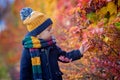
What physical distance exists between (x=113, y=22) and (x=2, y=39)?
19345 millimetres

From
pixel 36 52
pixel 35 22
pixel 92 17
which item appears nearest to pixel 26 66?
pixel 36 52

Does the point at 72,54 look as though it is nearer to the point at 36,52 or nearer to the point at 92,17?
the point at 36,52

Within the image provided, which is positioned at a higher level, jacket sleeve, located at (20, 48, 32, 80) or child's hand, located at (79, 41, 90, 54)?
child's hand, located at (79, 41, 90, 54)

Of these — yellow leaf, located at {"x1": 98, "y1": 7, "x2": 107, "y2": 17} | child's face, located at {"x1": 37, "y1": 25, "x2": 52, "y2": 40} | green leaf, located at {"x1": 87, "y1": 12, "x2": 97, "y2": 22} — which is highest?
yellow leaf, located at {"x1": 98, "y1": 7, "x2": 107, "y2": 17}

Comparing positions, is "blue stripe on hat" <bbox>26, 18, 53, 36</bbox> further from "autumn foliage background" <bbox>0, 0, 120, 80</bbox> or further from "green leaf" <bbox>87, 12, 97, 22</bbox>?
"green leaf" <bbox>87, 12, 97, 22</bbox>

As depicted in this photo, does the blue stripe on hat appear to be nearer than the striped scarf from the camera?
No

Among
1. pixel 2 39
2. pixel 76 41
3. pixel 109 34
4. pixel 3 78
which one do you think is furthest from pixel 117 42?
pixel 2 39

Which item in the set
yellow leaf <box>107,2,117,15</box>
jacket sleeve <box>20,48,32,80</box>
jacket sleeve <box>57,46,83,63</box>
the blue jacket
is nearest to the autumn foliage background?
yellow leaf <box>107,2,117,15</box>

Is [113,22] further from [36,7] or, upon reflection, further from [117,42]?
[36,7]

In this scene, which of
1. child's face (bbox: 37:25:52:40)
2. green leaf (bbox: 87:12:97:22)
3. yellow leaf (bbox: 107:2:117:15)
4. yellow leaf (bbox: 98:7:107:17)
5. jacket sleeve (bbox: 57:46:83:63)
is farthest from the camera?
green leaf (bbox: 87:12:97:22)

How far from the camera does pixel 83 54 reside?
22.9 ft

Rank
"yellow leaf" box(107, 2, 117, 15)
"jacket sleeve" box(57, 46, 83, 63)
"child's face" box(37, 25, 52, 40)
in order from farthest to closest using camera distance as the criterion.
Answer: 1. "yellow leaf" box(107, 2, 117, 15)
2. "jacket sleeve" box(57, 46, 83, 63)
3. "child's face" box(37, 25, 52, 40)

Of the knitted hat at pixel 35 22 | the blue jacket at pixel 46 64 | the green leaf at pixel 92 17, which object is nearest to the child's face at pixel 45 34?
the knitted hat at pixel 35 22

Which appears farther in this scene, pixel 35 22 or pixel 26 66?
pixel 35 22
